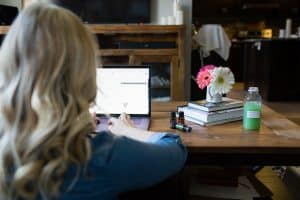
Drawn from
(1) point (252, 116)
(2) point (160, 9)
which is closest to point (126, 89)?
(1) point (252, 116)

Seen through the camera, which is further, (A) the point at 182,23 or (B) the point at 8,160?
(A) the point at 182,23

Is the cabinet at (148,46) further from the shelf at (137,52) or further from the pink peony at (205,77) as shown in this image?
the pink peony at (205,77)

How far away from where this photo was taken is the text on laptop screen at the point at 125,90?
1827 mm

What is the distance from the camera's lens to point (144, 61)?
438 cm

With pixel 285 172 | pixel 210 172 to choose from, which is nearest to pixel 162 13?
pixel 285 172

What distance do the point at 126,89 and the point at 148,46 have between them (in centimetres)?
263

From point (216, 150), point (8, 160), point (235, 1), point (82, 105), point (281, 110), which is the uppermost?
point (235, 1)

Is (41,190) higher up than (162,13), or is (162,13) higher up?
(162,13)

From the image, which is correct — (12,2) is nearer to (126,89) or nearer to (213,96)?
(126,89)

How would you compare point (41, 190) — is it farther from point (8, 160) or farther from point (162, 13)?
point (162, 13)

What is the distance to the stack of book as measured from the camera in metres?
1.66

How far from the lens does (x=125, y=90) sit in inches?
72.2

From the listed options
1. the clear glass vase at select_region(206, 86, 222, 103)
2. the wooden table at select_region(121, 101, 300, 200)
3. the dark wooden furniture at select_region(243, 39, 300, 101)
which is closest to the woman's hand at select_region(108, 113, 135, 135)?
the wooden table at select_region(121, 101, 300, 200)

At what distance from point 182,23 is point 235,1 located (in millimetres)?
5326
